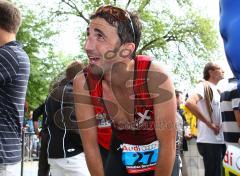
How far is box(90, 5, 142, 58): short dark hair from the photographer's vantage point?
2787mm

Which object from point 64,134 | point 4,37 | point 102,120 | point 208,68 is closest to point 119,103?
point 102,120

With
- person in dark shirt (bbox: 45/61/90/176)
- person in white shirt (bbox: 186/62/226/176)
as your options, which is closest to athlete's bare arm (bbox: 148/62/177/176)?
person in dark shirt (bbox: 45/61/90/176)

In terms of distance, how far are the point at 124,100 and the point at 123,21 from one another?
51 cm

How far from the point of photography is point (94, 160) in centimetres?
280

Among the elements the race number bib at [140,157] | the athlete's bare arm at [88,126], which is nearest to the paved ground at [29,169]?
the athlete's bare arm at [88,126]

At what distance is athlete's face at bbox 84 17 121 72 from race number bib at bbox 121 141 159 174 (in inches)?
21.3

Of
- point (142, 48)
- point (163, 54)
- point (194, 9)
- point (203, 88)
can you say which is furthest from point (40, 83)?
point (203, 88)

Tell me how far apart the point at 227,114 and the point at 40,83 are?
72.6ft

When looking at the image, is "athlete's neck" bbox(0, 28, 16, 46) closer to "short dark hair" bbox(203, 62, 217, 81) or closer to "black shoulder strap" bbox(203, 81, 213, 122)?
"black shoulder strap" bbox(203, 81, 213, 122)

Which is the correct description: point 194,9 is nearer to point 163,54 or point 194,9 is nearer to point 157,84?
point 163,54

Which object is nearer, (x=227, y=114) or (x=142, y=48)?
(x=227, y=114)

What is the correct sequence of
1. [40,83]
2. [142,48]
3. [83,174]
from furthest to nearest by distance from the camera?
1. [142,48]
2. [40,83]
3. [83,174]

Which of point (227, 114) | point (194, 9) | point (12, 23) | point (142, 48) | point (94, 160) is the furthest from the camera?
point (194, 9)

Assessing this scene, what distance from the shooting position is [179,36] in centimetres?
2938
